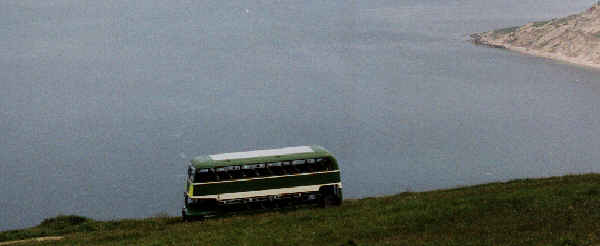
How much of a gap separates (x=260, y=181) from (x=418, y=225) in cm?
1117

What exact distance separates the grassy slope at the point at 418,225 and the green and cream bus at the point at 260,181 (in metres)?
1.55

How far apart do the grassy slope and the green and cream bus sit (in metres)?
1.55

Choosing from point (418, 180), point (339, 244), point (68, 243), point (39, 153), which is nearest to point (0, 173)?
point (39, 153)

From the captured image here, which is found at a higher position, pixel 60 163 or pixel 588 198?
pixel 588 198

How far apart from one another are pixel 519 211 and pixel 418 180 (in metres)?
110

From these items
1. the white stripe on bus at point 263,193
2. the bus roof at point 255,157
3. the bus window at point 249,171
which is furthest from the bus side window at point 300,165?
the bus window at point 249,171

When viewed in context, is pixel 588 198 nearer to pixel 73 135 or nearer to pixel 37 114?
pixel 73 135

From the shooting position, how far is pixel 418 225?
2698 centimetres

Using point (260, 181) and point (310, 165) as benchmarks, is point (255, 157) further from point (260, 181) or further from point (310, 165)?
point (310, 165)

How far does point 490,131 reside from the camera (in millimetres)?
178375

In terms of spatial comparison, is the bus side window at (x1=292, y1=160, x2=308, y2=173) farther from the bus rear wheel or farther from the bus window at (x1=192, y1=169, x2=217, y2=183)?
the bus window at (x1=192, y1=169, x2=217, y2=183)

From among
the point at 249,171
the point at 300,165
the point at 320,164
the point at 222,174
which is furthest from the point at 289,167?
the point at 222,174

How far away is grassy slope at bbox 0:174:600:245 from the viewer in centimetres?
2436

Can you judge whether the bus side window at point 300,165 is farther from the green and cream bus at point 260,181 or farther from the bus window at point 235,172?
the bus window at point 235,172
